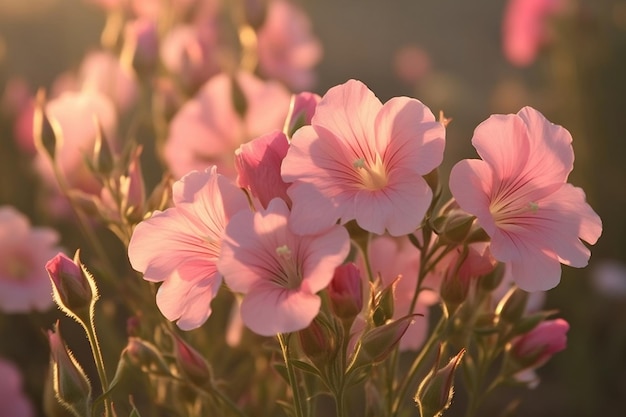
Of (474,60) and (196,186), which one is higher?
(196,186)

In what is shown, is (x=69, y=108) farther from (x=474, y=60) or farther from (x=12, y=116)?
(x=474, y=60)

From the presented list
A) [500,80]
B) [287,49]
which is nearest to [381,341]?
[287,49]

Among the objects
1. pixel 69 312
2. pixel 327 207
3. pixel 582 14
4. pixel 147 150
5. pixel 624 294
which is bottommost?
pixel 624 294

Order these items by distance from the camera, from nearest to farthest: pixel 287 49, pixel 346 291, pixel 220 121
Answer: pixel 346 291, pixel 220 121, pixel 287 49

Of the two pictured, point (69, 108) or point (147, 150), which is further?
point (147, 150)

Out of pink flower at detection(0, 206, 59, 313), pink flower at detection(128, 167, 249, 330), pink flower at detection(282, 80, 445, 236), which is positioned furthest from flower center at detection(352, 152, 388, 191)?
pink flower at detection(0, 206, 59, 313)

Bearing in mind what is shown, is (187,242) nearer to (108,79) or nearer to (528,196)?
(528,196)

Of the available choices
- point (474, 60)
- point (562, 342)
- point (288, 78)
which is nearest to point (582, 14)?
point (288, 78)

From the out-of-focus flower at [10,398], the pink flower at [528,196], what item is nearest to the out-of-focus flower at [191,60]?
the out-of-focus flower at [10,398]

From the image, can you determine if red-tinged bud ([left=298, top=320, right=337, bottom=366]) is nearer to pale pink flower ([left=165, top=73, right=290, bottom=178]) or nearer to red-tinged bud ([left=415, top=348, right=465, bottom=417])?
red-tinged bud ([left=415, top=348, right=465, bottom=417])
